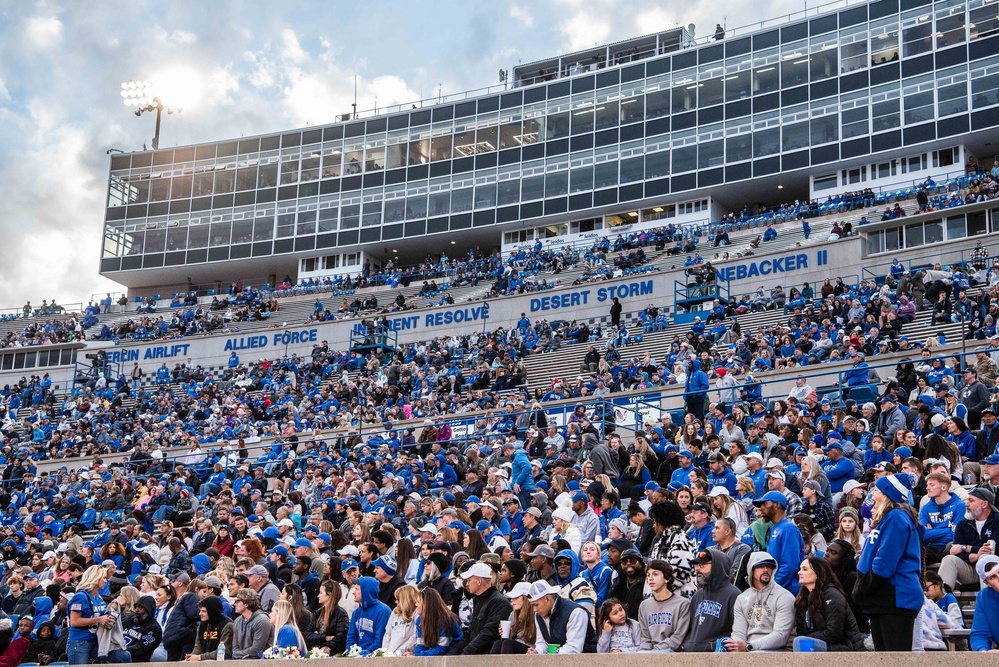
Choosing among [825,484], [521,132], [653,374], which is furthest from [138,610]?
[521,132]

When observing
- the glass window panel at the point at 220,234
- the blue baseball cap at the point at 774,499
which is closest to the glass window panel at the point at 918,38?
the glass window panel at the point at 220,234

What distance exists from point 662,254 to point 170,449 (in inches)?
753

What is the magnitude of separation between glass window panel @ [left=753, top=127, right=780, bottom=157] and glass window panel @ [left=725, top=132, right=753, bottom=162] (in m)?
0.21

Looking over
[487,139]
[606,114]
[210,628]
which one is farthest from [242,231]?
[210,628]

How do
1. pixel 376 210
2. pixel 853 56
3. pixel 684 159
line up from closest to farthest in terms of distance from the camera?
pixel 853 56
pixel 684 159
pixel 376 210

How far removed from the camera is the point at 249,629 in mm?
10078

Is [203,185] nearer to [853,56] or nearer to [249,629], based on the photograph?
[853,56]

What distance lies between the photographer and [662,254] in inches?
1622

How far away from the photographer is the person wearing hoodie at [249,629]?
999 centimetres

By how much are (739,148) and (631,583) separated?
39.9 meters

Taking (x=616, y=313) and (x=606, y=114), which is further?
(x=606, y=114)

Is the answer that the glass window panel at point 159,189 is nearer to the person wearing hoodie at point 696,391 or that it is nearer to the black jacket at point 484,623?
the person wearing hoodie at point 696,391

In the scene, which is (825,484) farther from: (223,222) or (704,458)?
(223,222)

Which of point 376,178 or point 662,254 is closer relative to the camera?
point 662,254
